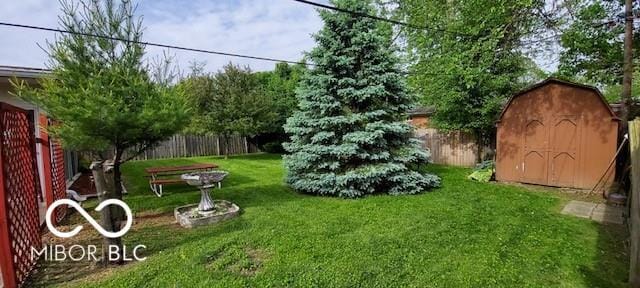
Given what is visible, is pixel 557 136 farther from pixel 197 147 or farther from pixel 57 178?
pixel 197 147

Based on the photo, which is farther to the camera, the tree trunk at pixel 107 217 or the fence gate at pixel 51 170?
the fence gate at pixel 51 170

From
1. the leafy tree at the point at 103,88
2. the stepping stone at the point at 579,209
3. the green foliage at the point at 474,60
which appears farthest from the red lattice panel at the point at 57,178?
the green foliage at the point at 474,60

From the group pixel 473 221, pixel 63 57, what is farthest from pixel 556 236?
pixel 63 57

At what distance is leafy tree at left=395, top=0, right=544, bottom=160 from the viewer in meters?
9.59

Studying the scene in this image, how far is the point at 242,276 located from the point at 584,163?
8457 millimetres

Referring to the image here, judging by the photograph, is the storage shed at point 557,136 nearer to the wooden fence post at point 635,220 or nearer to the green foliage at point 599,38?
the green foliage at point 599,38

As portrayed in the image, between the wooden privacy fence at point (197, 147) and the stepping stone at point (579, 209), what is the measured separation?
15800 millimetres

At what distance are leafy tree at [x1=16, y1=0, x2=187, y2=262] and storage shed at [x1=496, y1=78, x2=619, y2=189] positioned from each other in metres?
8.54

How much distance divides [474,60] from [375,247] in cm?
811

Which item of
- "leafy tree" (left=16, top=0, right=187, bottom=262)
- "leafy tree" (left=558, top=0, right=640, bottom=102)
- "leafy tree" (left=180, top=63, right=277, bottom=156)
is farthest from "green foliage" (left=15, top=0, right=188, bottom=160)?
"leafy tree" (left=180, top=63, right=277, bottom=156)

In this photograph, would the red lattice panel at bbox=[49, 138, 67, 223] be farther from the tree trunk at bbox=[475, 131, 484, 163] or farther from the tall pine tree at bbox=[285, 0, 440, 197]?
the tree trunk at bbox=[475, 131, 484, 163]

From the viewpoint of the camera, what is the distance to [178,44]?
21.4ft

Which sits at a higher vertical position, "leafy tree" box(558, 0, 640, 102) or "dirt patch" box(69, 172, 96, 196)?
"leafy tree" box(558, 0, 640, 102)

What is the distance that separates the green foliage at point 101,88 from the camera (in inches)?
150
